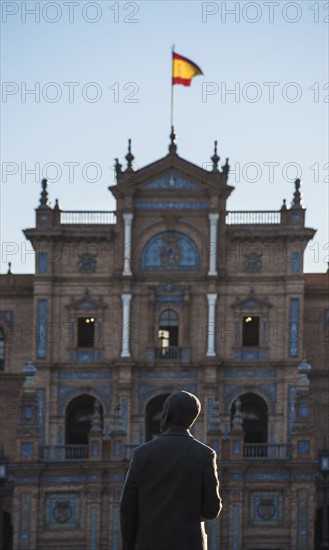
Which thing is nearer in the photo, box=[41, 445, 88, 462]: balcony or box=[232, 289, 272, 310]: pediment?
box=[41, 445, 88, 462]: balcony

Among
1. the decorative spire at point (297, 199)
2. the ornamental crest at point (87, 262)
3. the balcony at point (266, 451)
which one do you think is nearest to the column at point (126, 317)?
the ornamental crest at point (87, 262)

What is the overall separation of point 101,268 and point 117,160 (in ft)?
14.7

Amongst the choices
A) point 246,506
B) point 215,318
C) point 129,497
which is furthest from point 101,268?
point 129,497

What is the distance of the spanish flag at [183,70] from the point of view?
47.5 metres

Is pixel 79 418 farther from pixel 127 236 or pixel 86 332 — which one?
pixel 127 236

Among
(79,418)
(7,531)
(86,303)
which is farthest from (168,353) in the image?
(7,531)

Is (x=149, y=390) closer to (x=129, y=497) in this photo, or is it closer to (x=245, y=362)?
(x=245, y=362)

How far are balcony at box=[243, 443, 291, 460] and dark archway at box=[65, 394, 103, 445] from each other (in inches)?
246

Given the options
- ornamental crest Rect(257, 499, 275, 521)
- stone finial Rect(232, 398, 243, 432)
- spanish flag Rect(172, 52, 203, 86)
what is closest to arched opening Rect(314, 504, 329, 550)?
ornamental crest Rect(257, 499, 275, 521)

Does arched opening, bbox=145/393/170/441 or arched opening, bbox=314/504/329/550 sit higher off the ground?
arched opening, bbox=145/393/170/441

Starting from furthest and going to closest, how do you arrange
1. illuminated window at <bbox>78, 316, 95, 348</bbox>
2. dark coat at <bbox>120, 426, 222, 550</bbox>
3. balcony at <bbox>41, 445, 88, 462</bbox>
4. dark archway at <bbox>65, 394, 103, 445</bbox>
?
illuminated window at <bbox>78, 316, 95, 348</bbox> < dark archway at <bbox>65, 394, 103, 445</bbox> < balcony at <bbox>41, 445, 88, 462</bbox> < dark coat at <bbox>120, 426, 222, 550</bbox>

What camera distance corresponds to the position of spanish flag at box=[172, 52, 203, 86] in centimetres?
4747

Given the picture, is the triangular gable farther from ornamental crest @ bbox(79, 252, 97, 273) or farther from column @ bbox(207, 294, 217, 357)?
column @ bbox(207, 294, 217, 357)

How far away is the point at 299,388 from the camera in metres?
44.4
